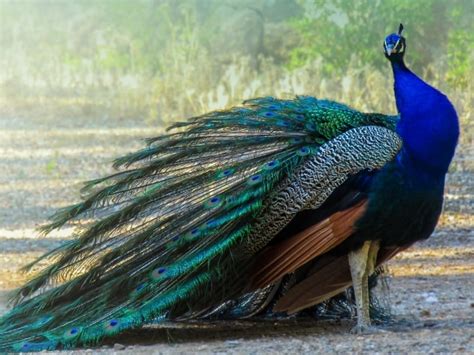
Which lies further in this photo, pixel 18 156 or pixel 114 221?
pixel 18 156

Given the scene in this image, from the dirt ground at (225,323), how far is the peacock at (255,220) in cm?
16

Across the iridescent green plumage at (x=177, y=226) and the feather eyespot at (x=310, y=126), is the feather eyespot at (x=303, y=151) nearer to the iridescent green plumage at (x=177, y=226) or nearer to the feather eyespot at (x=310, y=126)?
the iridescent green plumage at (x=177, y=226)

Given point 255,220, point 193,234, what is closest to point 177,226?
point 193,234

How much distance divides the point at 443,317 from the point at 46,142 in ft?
25.8

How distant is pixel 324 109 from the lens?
544cm

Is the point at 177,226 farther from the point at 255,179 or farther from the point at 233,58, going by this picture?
the point at 233,58

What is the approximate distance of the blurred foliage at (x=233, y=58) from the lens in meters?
13.3

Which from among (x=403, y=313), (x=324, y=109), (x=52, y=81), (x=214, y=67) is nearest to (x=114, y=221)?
(x=324, y=109)

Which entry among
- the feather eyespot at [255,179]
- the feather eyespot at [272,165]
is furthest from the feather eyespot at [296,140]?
the feather eyespot at [255,179]

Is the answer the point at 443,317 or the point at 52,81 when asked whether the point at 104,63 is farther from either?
the point at 443,317

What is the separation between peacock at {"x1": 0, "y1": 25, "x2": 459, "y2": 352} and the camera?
512 centimetres

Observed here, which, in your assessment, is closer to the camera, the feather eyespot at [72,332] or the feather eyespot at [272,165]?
the feather eyespot at [72,332]

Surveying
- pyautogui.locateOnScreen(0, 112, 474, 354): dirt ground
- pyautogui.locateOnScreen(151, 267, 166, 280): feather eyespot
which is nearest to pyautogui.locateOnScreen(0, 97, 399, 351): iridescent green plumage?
pyautogui.locateOnScreen(151, 267, 166, 280): feather eyespot

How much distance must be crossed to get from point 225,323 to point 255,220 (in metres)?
0.66
